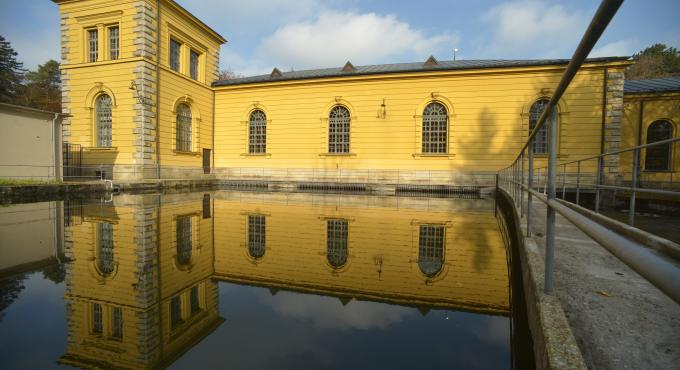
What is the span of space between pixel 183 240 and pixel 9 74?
47.8 meters

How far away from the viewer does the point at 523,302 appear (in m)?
3.40

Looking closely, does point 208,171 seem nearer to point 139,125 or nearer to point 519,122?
point 139,125

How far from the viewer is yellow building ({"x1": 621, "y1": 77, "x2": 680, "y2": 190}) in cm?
1812

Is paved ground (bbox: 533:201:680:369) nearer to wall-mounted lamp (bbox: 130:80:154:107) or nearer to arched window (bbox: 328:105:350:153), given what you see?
arched window (bbox: 328:105:350:153)

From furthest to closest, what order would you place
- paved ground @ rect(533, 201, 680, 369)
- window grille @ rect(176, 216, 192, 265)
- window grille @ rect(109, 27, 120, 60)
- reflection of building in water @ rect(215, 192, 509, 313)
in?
window grille @ rect(109, 27, 120, 60) < window grille @ rect(176, 216, 192, 265) < reflection of building in water @ rect(215, 192, 509, 313) < paved ground @ rect(533, 201, 680, 369)

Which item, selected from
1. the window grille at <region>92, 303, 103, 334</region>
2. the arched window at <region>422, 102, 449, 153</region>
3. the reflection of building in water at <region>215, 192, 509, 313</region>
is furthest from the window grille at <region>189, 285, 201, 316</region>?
the arched window at <region>422, 102, 449, 153</region>

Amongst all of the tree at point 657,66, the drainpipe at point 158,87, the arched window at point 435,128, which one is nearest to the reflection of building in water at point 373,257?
the arched window at point 435,128

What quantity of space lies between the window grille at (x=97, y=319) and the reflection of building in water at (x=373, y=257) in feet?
4.20

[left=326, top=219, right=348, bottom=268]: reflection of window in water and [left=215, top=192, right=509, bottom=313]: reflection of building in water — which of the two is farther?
[left=326, top=219, right=348, bottom=268]: reflection of window in water

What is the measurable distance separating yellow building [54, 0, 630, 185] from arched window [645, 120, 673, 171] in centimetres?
425

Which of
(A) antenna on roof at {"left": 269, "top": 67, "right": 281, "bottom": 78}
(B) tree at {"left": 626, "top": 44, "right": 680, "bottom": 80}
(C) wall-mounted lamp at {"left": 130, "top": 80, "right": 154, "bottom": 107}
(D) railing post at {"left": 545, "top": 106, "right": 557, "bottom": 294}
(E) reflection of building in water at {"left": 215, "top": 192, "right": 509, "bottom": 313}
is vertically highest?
(B) tree at {"left": 626, "top": 44, "right": 680, "bottom": 80}

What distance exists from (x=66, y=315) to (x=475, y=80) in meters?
19.1

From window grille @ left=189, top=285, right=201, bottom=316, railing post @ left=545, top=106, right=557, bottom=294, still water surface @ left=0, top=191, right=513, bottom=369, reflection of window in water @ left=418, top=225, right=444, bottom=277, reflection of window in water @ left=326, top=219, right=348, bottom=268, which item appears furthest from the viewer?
reflection of window in water @ left=326, top=219, right=348, bottom=268

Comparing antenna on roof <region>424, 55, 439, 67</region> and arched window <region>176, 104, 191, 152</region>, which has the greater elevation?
antenna on roof <region>424, 55, 439, 67</region>
